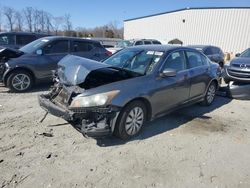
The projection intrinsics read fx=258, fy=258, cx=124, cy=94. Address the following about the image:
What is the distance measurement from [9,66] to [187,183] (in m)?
6.06

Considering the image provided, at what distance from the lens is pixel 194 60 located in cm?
612

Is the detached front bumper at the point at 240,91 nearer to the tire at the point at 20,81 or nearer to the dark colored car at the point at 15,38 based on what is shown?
the tire at the point at 20,81

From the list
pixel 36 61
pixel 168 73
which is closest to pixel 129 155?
pixel 168 73

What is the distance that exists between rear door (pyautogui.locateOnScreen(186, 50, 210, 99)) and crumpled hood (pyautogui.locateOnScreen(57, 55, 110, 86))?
89.7 inches

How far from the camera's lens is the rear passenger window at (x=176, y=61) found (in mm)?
5180

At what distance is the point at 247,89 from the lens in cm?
786

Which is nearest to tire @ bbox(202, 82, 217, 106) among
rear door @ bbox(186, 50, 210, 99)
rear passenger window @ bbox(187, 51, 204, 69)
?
rear door @ bbox(186, 50, 210, 99)

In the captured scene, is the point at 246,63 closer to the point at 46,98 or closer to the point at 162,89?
the point at 162,89

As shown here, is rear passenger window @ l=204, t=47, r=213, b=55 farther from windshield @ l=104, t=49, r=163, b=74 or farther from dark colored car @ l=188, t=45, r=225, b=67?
windshield @ l=104, t=49, r=163, b=74

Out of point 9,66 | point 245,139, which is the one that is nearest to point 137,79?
point 245,139

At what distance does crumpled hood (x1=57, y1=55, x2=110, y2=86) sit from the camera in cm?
430

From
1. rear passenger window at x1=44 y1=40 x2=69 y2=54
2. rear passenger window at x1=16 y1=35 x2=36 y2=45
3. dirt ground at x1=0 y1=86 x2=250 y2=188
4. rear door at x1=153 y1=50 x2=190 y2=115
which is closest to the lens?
dirt ground at x1=0 y1=86 x2=250 y2=188

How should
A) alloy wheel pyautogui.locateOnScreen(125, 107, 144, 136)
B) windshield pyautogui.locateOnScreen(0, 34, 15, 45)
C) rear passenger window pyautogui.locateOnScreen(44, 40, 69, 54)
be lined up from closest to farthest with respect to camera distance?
alloy wheel pyautogui.locateOnScreen(125, 107, 144, 136) < rear passenger window pyautogui.locateOnScreen(44, 40, 69, 54) < windshield pyautogui.locateOnScreen(0, 34, 15, 45)

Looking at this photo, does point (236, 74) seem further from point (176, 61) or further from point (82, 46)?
point (82, 46)
